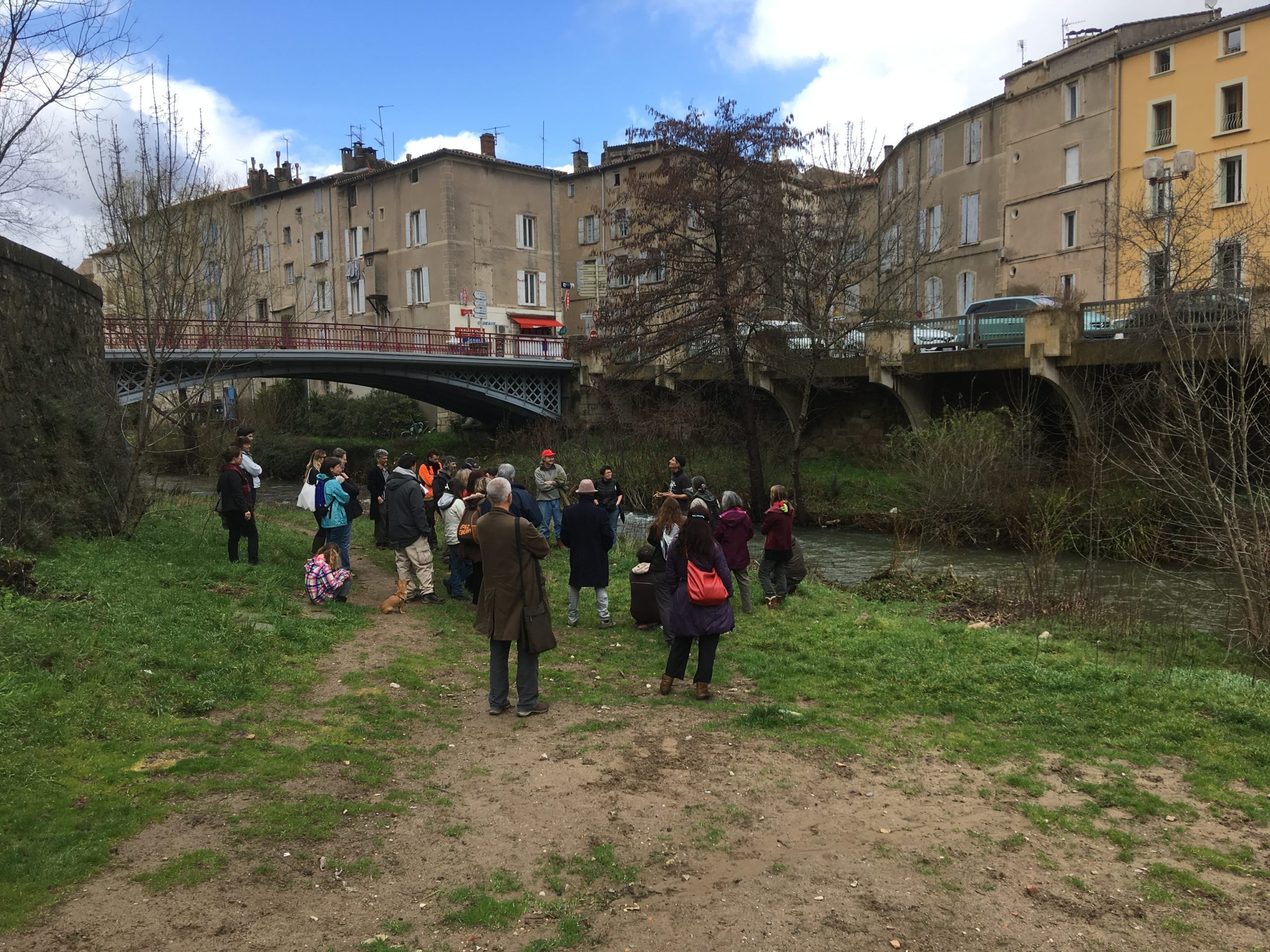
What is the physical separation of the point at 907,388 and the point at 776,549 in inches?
663

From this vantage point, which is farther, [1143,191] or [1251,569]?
[1143,191]

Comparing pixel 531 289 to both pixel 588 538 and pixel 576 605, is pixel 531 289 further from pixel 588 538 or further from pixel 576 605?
pixel 588 538

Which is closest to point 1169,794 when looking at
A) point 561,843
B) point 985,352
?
point 561,843

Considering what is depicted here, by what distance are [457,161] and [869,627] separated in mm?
41613

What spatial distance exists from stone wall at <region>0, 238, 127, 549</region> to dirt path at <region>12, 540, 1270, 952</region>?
23.8 feet

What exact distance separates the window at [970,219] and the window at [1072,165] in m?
4.10

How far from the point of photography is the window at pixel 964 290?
136 ft

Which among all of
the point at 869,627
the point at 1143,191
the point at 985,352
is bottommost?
the point at 869,627

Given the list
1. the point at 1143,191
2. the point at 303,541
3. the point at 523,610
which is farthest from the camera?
the point at 1143,191

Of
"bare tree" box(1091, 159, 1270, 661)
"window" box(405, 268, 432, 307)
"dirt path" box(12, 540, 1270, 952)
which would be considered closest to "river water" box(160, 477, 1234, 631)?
"bare tree" box(1091, 159, 1270, 661)

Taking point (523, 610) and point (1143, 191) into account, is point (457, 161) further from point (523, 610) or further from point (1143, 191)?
point (523, 610)

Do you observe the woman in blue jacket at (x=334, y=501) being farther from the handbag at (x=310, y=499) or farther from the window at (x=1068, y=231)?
the window at (x=1068, y=231)

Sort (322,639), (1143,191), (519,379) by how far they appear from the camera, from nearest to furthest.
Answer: (322,639), (1143,191), (519,379)

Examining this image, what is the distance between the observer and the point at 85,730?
20.0 ft
